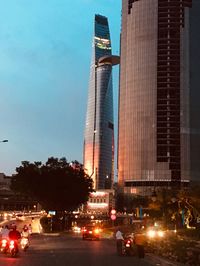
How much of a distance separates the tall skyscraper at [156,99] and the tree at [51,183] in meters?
107

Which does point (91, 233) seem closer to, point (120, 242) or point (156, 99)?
point (120, 242)

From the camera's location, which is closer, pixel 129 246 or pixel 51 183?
pixel 129 246

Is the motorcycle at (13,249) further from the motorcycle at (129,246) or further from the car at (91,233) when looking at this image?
the car at (91,233)

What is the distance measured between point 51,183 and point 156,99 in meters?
117

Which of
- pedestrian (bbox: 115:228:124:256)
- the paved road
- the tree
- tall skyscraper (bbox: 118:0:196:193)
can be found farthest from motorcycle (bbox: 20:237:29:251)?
tall skyscraper (bbox: 118:0:196:193)

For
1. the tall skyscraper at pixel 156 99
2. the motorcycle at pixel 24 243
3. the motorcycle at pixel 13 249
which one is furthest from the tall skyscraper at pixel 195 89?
the motorcycle at pixel 13 249

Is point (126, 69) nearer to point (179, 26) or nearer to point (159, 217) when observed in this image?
point (179, 26)

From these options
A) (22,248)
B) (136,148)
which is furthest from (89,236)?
(136,148)

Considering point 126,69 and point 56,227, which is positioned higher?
point 126,69

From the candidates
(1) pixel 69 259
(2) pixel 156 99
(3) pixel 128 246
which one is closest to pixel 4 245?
(1) pixel 69 259

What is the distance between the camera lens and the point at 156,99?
188 meters

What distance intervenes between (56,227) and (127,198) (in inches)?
4526

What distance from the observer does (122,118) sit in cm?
19938

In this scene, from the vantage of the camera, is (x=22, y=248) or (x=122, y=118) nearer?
(x=22, y=248)
